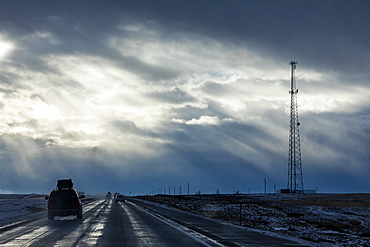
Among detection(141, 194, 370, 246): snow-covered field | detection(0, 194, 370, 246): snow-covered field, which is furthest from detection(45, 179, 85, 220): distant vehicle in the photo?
detection(141, 194, 370, 246): snow-covered field

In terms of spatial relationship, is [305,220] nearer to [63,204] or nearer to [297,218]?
[297,218]

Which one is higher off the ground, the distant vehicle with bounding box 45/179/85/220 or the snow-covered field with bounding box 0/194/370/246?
the distant vehicle with bounding box 45/179/85/220

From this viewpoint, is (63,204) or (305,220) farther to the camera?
(305,220)

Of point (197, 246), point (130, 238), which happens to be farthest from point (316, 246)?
point (130, 238)

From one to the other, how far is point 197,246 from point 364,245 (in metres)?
8.36

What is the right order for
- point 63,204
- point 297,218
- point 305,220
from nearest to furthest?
point 63,204
point 305,220
point 297,218

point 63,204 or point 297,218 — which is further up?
point 63,204

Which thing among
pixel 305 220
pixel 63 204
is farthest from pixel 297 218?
pixel 63 204

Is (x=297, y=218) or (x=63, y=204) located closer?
(x=63, y=204)

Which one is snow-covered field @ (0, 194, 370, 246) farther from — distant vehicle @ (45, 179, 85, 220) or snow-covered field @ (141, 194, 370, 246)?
distant vehicle @ (45, 179, 85, 220)

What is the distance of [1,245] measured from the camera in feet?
54.2

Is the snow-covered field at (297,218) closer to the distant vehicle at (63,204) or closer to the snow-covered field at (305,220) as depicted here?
the snow-covered field at (305,220)

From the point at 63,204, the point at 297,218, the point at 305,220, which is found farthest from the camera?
the point at 297,218

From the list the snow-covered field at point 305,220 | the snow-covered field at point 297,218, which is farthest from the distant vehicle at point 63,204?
the snow-covered field at point 305,220
